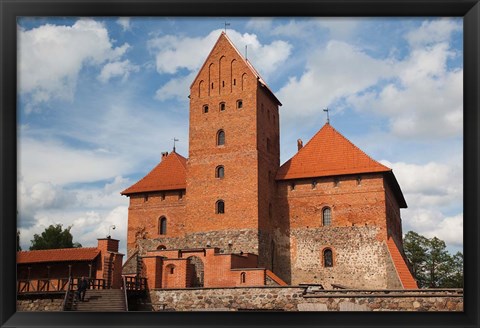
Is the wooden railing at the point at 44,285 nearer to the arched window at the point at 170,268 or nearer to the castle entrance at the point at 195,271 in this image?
the arched window at the point at 170,268

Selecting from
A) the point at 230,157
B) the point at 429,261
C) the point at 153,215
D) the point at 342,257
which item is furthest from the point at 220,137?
the point at 429,261

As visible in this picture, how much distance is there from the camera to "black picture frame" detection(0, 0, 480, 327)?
478 cm

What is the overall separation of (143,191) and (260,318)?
27732 mm

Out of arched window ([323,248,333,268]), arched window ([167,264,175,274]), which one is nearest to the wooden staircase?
arched window ([167,264,175,274])

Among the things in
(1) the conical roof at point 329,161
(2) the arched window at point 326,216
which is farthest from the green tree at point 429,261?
(2) the arched window at point 326,216

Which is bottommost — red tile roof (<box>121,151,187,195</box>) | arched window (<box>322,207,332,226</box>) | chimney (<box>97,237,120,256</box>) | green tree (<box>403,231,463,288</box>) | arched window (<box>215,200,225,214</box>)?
green tree (<box>403,231,463,288</box>)

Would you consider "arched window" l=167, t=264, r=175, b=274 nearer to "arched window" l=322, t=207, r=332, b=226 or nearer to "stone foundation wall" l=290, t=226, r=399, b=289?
"stone foundation wall" l=290, t=226, r=399, b=289

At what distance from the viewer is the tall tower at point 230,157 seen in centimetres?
2758

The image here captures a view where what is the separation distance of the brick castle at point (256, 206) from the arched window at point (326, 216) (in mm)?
53

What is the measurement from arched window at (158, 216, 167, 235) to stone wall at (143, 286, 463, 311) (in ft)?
23.9

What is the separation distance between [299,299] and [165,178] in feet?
46.0

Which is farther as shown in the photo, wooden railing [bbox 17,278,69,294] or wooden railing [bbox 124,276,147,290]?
wooden railing [bbox 124,276,147,290]

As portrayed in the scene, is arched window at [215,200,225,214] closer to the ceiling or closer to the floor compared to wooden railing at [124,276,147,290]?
closer to the ceiling
